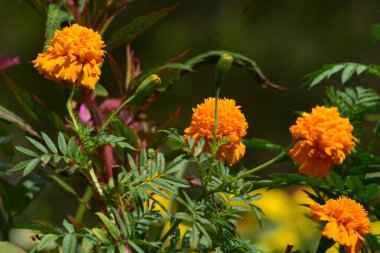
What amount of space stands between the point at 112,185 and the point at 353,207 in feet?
0.87

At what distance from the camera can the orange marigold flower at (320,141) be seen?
0.74m

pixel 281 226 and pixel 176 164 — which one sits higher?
pixel 176 164

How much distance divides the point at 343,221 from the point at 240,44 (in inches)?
A: 80.6

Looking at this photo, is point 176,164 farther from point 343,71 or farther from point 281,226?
point 281,226

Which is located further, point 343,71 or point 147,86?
point 343,71

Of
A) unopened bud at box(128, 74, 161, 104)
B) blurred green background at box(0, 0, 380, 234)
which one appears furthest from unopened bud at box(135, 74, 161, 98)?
blurred green background at box(0, 0, 380, 234)

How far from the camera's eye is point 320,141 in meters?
0.74

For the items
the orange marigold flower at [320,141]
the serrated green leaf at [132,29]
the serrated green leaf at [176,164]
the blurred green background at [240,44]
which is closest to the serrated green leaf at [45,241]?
the serrated green leaf at [176,164]

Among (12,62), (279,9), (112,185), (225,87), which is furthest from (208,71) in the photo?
(112,185)

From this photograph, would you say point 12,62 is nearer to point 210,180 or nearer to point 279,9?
point 210,180

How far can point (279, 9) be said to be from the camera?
291 centimetres

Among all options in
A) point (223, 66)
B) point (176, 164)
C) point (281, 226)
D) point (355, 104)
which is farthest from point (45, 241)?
point (281, 226)

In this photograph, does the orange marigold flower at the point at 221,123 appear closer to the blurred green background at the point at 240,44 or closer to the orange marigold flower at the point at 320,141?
the orange marigold flower at the point at 320,141

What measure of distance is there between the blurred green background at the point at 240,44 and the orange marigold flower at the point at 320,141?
1.99 meters
